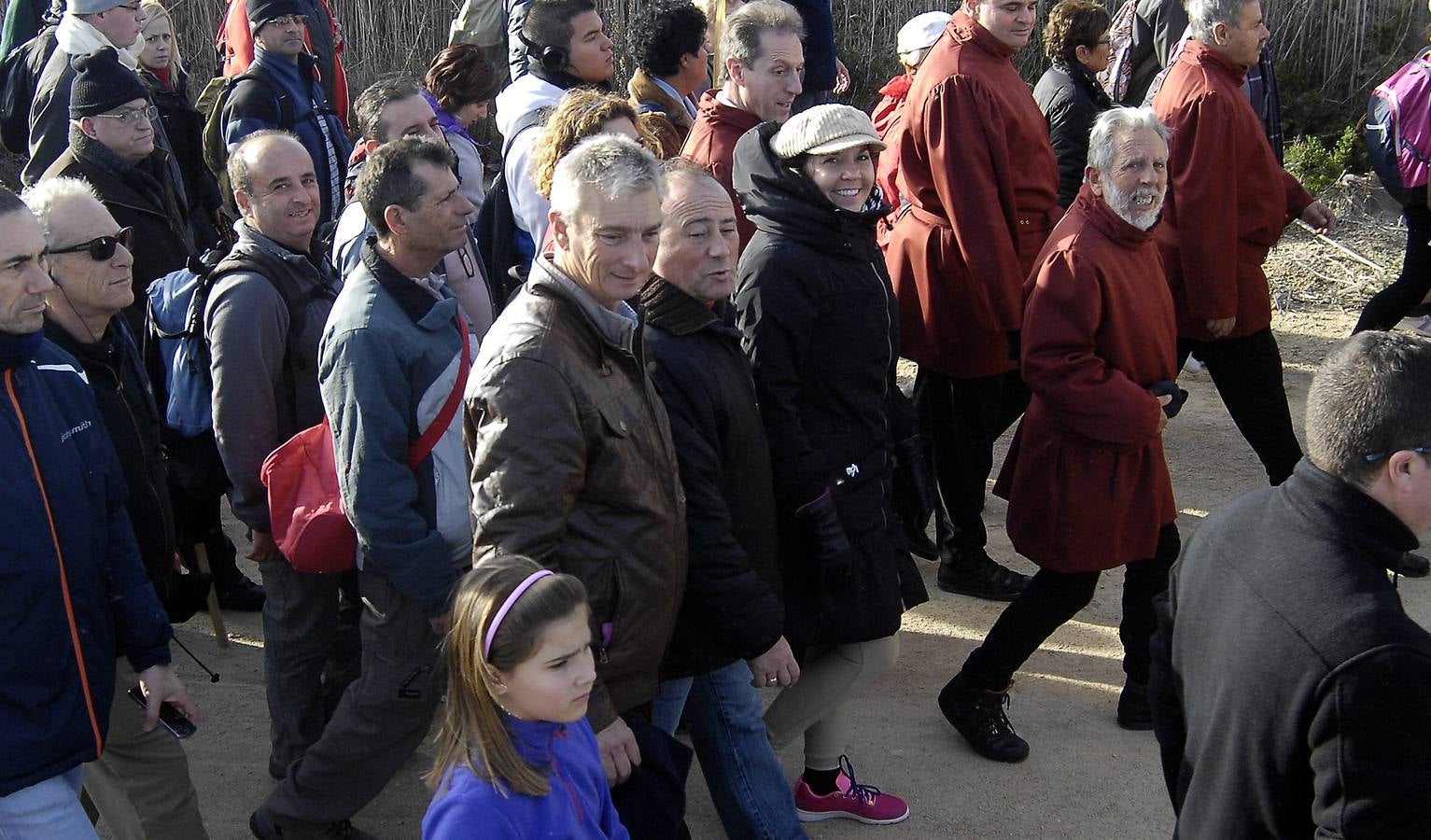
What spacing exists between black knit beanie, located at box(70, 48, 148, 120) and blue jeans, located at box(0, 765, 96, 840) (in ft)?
10.1

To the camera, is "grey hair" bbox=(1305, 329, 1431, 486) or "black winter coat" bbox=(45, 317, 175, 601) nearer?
"grey hair" bbox=(1305, 329, 1431, 486)

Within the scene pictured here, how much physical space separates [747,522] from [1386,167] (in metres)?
4.92

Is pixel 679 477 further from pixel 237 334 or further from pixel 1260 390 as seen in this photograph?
pixel 1260 390

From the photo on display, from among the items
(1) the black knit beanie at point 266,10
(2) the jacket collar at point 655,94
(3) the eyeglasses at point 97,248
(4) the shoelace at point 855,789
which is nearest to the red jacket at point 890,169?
(2) the jacket collar at point 655,94

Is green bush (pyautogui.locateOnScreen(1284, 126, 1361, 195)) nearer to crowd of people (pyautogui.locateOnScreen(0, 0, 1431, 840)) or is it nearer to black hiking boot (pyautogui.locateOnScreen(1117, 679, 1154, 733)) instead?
crowd of people (pyautogui.locateOnScreen(0, 0, 1431, 840))

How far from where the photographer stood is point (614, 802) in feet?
9.64

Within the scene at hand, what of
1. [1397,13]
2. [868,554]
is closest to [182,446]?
[868,554]

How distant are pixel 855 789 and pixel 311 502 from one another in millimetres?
1712

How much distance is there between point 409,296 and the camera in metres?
3.43

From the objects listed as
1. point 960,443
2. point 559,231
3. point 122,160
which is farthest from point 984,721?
point 122,160

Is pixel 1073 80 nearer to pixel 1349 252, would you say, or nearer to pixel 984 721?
pixel 984 721

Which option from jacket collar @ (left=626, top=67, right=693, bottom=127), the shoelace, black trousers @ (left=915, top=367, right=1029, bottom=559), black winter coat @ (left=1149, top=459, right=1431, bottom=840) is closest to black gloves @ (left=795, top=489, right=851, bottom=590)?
the shoelace

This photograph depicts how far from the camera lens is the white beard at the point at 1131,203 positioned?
13.5 feet

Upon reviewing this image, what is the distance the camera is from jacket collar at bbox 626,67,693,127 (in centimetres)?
591
